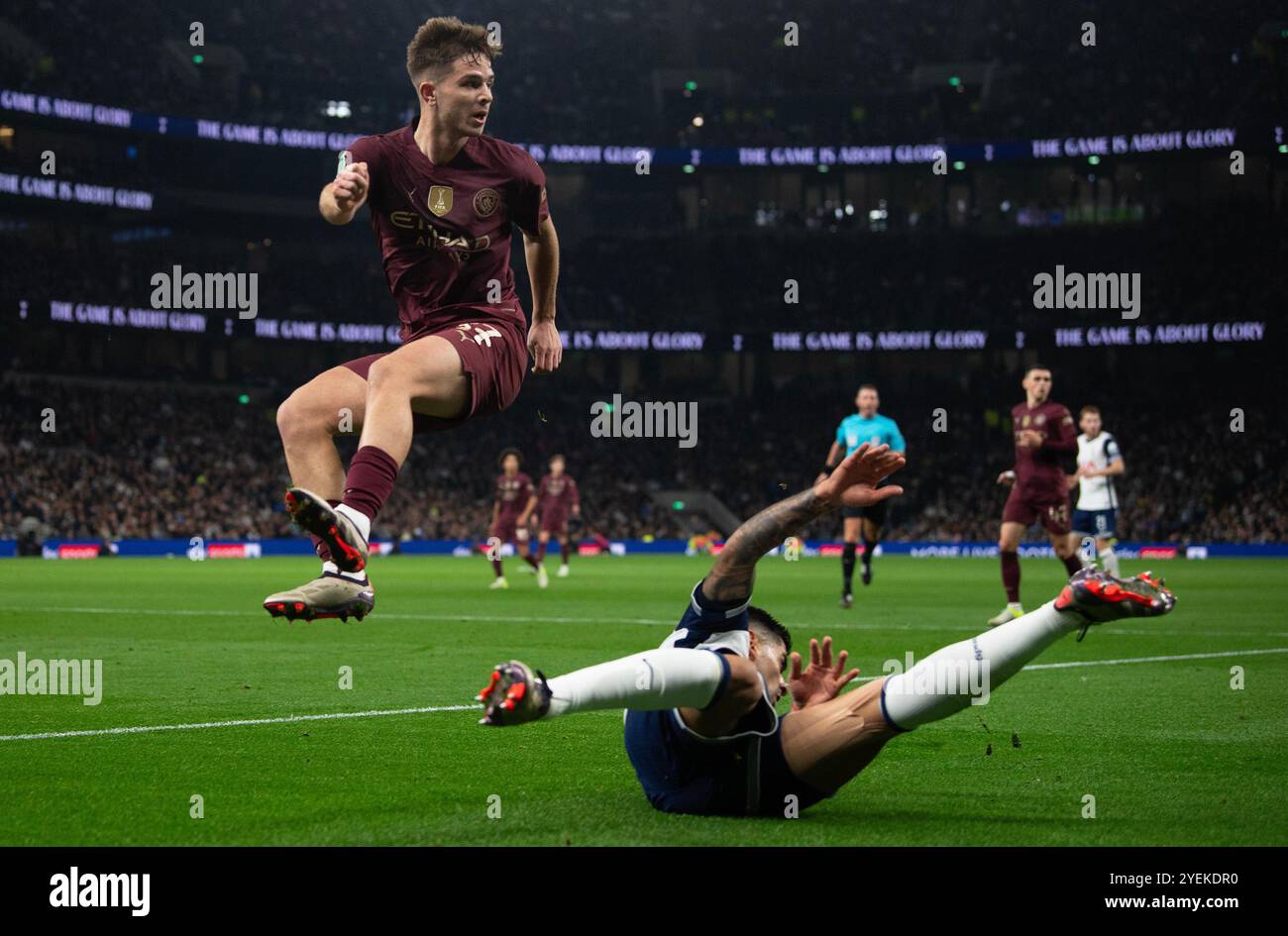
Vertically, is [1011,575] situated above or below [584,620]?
above

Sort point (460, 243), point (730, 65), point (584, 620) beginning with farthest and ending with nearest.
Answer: point (730, 65)
point (584, 620)
point (460, 243)

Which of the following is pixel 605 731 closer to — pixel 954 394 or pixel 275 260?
pixel 954 394

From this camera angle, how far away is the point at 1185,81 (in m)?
51.1

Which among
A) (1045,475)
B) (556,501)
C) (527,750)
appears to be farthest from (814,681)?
(556,501)

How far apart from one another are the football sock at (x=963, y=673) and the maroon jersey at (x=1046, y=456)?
10194mm

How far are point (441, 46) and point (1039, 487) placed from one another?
10632 millimetres

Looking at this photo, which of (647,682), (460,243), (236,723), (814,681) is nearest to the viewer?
(647,682)

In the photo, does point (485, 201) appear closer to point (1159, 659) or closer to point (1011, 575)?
point (1159, 659)

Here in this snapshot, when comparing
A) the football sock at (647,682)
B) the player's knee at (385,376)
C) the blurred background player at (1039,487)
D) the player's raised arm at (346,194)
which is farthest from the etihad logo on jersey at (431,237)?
the blurred background player at (1039,487)

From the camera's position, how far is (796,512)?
506cm

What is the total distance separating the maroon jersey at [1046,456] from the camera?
15.0 meters

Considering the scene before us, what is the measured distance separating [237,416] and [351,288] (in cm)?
694

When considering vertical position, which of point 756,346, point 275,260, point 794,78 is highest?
point 794,78
